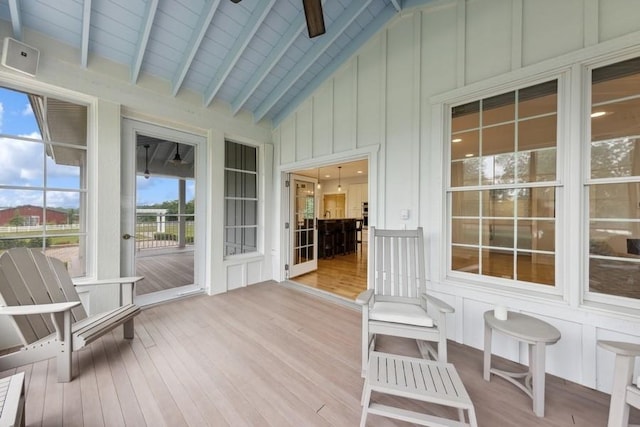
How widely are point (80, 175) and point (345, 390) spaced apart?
3575 millimetres

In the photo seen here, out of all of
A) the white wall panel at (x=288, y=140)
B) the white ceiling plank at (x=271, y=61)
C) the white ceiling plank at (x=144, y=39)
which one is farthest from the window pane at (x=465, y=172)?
the white ceiling plank at (x=144, y=39)

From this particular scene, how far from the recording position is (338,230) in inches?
279

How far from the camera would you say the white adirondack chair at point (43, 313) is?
1.73 m

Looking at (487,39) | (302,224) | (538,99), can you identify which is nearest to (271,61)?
(487,39)

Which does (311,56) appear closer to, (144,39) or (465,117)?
(144,39)

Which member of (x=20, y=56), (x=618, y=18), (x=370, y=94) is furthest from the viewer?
(x=370, y=94)

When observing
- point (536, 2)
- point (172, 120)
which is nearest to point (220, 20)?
point (172, 120)

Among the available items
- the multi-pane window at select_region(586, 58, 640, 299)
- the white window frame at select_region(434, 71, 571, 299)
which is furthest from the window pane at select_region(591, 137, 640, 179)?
the white window frame at select_region(434, 71, 571, 299)

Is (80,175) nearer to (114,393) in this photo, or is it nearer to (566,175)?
(114,393)

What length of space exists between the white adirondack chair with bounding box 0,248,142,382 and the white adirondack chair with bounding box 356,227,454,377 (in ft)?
7.06

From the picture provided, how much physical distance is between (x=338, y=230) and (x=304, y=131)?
367cm

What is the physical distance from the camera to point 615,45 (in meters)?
1.75

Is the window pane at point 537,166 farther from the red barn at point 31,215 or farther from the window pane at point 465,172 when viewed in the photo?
the red barn at point 31,215

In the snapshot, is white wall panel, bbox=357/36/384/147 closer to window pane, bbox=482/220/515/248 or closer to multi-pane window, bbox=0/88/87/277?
window pane, bbox=482/220/515/248
